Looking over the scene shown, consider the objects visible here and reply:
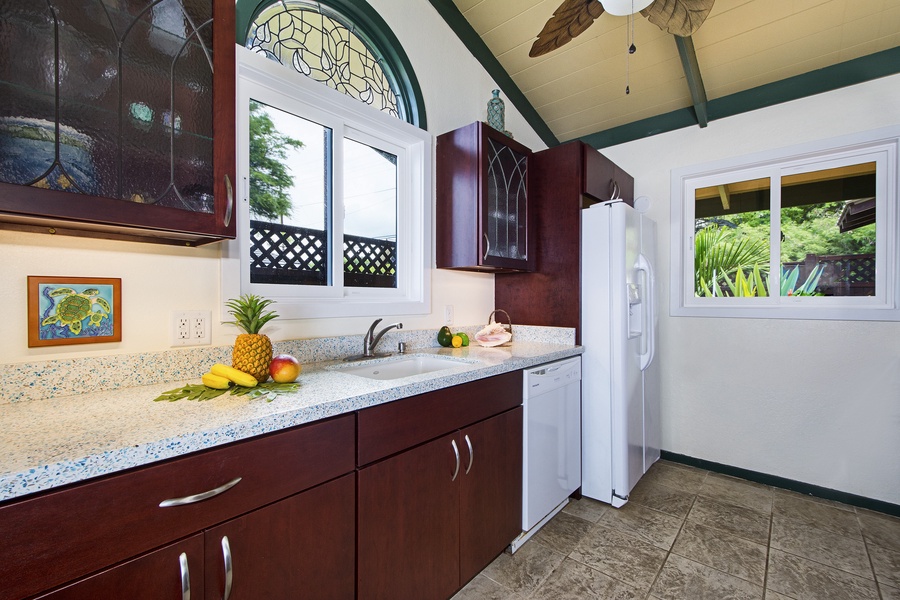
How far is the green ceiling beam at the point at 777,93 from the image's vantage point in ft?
7.64

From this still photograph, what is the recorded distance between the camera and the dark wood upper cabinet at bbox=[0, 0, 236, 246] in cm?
86

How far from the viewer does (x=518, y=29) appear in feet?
8.34

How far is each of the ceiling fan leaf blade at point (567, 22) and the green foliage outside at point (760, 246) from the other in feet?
6.31

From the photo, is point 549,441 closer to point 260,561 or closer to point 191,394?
point 260,561

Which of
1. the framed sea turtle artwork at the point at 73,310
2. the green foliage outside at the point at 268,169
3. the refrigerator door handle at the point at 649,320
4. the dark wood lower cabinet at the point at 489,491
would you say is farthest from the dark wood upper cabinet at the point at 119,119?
the refrigerator door handle at the point at 649,320

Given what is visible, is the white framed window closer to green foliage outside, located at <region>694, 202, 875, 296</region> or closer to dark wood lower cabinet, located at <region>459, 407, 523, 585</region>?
green foliage outside, located at <region>694, 202, 875, 296</region>

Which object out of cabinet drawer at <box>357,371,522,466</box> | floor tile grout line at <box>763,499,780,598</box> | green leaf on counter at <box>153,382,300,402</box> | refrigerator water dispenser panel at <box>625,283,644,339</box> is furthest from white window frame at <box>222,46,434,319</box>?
floor tile grout line at <box>763,499,780,598</box>

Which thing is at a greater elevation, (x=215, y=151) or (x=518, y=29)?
(x=518, y=29)

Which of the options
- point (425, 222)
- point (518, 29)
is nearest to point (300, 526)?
point (425, 222)

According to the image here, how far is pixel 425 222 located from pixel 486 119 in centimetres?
99

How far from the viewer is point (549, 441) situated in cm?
208

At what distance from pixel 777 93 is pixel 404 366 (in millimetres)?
3016

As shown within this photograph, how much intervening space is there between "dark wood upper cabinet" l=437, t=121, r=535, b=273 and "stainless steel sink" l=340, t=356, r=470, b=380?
58 centimetres

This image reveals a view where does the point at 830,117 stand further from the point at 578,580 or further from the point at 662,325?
the point at 578,580
